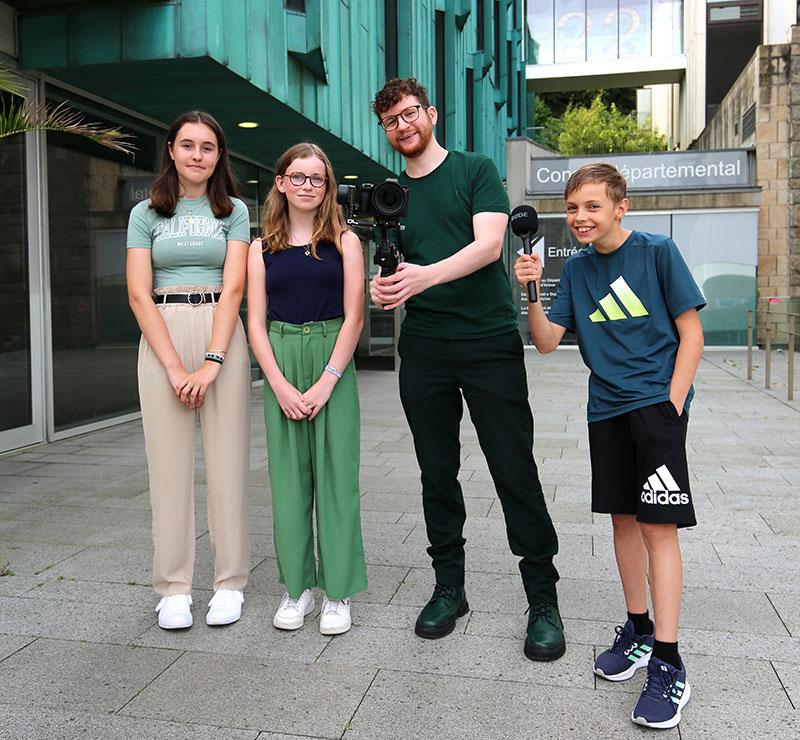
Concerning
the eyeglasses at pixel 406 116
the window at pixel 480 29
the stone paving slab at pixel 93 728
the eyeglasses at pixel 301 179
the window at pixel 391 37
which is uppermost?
the window at pixel 480 29

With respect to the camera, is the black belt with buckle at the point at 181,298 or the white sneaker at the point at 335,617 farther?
the black belt with buckle at the point at 181,298

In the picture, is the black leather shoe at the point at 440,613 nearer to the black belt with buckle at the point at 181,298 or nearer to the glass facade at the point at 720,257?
the black belt with buckle at the point at 181,298

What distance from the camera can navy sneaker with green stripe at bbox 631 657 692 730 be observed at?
108 inches

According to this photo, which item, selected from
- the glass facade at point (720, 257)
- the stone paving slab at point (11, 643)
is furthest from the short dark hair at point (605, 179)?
the glass facade at point (720, 257)

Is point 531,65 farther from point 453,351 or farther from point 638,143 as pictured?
point 453,351

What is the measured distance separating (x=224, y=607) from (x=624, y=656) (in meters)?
1.61

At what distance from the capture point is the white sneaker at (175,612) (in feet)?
11.7

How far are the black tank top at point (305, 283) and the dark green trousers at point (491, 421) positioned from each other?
1.15ft

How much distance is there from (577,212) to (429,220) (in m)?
0.62

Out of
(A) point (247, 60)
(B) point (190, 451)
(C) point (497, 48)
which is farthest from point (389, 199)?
(C) point (497, 48)

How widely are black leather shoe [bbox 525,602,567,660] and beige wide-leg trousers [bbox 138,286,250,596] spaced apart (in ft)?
4.11

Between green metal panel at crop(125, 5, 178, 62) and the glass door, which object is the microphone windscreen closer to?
green metal panel at crop(125, 5, 178, 62)

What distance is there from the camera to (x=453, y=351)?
3.39 m

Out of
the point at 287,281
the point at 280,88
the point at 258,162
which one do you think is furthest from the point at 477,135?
the point at 287,281
